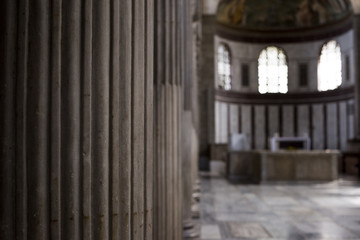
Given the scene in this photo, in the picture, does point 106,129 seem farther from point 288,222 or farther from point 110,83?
point 288,222

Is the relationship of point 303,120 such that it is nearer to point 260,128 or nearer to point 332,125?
point 332,125

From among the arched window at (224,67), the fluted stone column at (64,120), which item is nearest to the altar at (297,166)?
the arched window at (224,67)

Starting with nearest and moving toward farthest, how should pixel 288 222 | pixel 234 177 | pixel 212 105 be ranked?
1. pixel 288 222
2. pixel 234 177
3. pixel 212 105

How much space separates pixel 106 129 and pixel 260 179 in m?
14.0

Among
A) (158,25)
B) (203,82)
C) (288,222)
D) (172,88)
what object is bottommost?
(288,222)

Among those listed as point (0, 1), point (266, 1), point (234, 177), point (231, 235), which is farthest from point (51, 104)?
point (266, 1)

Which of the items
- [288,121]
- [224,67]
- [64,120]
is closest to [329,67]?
[288,121]

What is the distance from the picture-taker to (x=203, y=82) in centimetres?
2461

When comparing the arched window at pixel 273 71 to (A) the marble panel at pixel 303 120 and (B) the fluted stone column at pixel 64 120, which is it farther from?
(B) the fluted stone column at pixel 64 120

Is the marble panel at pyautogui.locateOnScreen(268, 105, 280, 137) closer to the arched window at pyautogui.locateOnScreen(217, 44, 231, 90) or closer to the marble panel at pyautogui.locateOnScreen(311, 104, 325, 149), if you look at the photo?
the marble panel at pyautogui.locateOnScreen(311, 104, 325, 149)

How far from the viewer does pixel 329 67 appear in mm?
26984

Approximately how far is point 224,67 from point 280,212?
18968 mm

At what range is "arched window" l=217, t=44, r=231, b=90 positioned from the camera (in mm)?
26969

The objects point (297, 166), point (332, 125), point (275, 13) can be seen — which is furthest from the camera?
point (275, 13)
